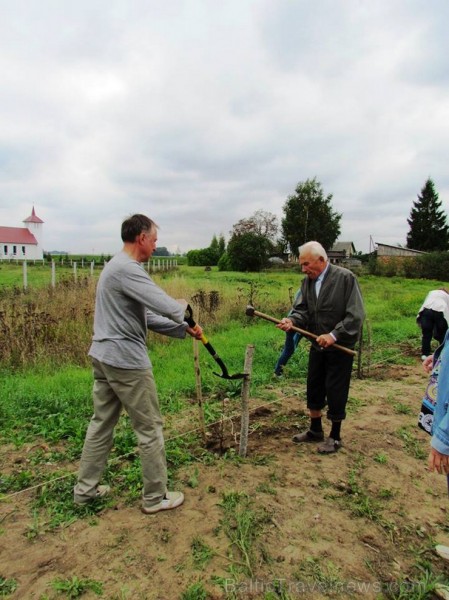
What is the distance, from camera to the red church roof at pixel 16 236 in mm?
57781

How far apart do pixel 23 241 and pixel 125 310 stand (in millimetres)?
64840

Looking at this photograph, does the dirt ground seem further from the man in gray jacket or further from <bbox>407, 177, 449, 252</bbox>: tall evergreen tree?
<bbox>407, 177, 449, 252</bbox>: tall evergreen tree

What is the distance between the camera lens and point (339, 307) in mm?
3461

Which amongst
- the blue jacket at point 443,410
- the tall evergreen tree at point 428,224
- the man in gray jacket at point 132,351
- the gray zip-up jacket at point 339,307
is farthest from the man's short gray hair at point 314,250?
the tall evergreen tree at point 428,224

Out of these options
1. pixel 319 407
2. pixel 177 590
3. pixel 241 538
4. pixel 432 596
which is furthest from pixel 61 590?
pixel 319 407

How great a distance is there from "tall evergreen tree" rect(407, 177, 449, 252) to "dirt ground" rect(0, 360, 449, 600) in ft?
161

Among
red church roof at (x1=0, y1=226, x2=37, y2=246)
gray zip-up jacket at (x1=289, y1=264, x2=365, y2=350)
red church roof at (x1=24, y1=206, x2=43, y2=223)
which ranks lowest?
gray zip-up jacket at (x1=289, y1=264, x2=365, y2=350)

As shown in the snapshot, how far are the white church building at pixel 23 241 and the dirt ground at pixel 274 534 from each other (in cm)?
6108

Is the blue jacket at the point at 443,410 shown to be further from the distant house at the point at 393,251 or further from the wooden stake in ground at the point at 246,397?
the distant house at the point at 393,251

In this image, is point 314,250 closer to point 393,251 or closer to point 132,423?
point 132,423

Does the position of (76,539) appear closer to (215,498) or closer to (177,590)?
(177,590)

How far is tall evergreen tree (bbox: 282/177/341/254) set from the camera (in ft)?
138

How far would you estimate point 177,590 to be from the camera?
2102 millimetres

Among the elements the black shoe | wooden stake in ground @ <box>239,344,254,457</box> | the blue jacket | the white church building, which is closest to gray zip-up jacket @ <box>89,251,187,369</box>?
wooden stake in ground @ <box>239,344,254,457</box>
